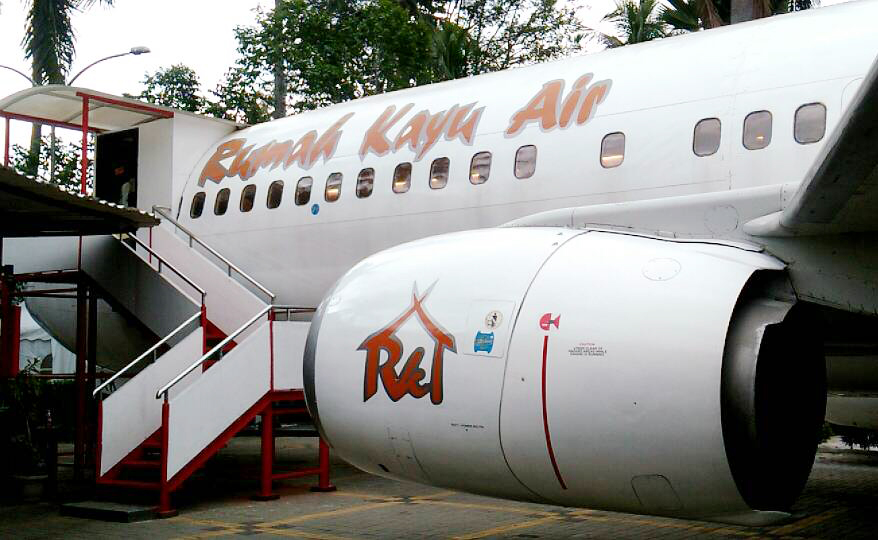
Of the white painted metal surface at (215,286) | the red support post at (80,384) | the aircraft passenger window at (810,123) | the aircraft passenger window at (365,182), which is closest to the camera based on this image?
the aircraft passenger window at (810,123)

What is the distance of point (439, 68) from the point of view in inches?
1214

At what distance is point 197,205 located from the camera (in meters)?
14.7

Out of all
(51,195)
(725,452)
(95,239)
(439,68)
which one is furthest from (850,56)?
(439,68)

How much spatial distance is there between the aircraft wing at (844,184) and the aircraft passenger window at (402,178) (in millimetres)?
5726

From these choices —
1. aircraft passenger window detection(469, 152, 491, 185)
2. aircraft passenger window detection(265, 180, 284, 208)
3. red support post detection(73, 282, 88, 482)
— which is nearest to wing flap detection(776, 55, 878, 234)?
aircraft passenger window detection(469, 152, 491, 185)

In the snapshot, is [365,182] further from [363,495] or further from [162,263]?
[363,495]

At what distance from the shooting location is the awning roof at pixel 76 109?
49.5 ft

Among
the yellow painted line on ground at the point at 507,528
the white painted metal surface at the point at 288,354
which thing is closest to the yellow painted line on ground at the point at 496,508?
the yellow painted line on ground at the point at 507,528

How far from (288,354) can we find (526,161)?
398cm

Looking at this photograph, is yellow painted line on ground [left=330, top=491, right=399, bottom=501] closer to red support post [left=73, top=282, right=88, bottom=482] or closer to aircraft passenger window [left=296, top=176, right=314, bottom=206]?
aircraft passenger window [left=296, top=176, right=314, bottom=206]

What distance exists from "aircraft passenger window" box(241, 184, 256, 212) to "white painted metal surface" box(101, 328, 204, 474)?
236cm

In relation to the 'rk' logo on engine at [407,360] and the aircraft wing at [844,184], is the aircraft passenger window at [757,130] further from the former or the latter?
the 'rk' logo on engine at [407,360]

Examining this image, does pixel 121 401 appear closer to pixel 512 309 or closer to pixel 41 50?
pixel 512 309

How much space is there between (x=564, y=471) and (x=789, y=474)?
4.95ft
